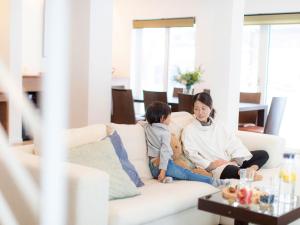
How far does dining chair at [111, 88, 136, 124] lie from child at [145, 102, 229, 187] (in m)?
2.02

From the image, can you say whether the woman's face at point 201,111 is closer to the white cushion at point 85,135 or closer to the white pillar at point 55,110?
the white cushion at point 85,135

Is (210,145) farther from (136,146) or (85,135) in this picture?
(85,135)

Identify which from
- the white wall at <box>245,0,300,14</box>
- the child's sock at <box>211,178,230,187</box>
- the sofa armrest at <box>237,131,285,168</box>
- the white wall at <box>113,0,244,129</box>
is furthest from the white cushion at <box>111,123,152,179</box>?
the white wall at <box>245,0,300,14</box>

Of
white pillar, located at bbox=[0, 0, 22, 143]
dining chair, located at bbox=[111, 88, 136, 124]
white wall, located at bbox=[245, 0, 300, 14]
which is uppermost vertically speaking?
white wall, located at bbox=[245, 0, 300, 14]

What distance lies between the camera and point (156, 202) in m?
2.68

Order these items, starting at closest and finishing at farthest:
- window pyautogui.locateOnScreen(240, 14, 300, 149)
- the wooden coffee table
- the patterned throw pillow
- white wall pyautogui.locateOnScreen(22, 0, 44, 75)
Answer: the wooden coffee table
the patterned throw pillow
window pyautogui.locateOnScreen(240, 14, 300, 149)
white wall pyautogui.locateOnScreen(22, 0, 44, 75)

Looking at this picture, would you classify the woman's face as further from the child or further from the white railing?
the white railing

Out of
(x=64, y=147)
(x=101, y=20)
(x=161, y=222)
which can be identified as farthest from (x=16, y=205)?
(x=101, y=20)

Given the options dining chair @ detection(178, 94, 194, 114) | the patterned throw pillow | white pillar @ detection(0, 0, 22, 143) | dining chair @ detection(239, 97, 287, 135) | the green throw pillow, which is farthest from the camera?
white pillar @ detection(0, 0, 22, 143)

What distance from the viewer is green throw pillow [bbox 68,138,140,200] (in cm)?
269

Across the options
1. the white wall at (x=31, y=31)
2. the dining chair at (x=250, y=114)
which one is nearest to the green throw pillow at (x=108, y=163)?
the dining chair at (x=250, y=114)

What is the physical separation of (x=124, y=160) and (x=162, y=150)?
35 centimetres

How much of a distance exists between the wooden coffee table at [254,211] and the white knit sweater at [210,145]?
87 centimetres

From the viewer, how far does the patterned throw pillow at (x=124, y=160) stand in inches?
118
